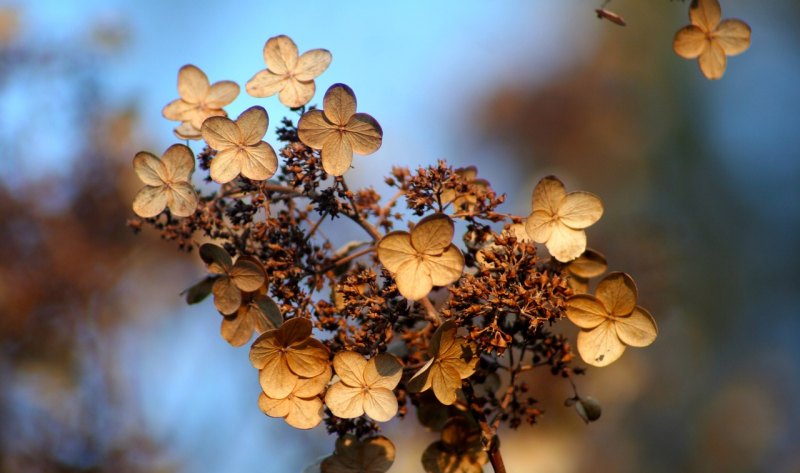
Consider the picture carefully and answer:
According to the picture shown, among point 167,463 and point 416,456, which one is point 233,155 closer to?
point 416,456

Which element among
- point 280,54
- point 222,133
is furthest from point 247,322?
point 280,54

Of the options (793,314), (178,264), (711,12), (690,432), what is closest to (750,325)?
(793,314)

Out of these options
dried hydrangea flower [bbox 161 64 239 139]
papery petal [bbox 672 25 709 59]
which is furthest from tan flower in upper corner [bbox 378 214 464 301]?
papery petal [bbox 672 25 709 59]

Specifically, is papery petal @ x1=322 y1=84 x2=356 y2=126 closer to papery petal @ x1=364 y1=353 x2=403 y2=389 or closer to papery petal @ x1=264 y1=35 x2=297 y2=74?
papery petal @ x1=264 y1=35 x2=297 y2=74

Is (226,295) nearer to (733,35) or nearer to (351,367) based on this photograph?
(351,367)

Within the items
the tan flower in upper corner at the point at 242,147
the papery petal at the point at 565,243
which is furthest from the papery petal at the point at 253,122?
the papery petal at the point at 565,243

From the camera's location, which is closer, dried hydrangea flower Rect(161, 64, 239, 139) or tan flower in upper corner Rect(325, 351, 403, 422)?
tan flower in upper corner Rect(325, 351, 403, 422)
